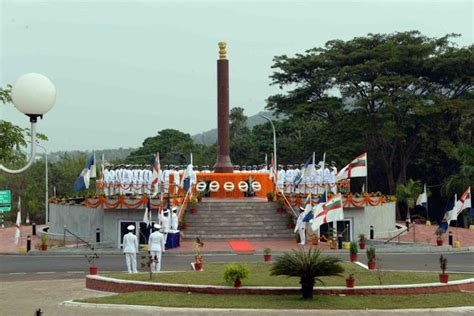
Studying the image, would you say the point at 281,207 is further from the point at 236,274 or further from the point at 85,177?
the point at 236,274

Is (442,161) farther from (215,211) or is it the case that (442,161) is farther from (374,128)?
(215,211)

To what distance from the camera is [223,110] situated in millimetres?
49531

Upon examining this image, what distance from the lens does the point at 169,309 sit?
16.2 metres

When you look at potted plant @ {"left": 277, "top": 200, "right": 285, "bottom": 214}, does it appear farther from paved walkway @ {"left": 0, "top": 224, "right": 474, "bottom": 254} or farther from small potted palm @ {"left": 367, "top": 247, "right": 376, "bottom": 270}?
small potted palm @ {"left": 367, "top": 247, "right": 376, "bottom": 270}

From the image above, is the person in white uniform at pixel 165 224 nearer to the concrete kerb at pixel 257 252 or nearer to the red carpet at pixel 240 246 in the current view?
the concrete kerb at pixel 257 252

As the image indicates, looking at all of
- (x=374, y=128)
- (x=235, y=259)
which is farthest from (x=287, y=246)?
(x=374, y=128)

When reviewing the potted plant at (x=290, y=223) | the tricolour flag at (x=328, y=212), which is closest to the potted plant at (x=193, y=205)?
the potted plant at (x=290, y=223)

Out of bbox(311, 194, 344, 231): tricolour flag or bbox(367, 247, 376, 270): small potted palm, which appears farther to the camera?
bbox(311, 194, 344, 231): tricolour flag

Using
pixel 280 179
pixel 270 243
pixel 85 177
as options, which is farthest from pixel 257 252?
pixel 280 179

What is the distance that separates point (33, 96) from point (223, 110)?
134 feet

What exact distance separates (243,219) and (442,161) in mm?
26469

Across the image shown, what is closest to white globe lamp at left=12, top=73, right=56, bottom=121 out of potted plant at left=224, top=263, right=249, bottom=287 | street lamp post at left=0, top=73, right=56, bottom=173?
street lamp post at left=0, top=73, right=56, bottom=173

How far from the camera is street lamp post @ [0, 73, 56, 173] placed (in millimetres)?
8758

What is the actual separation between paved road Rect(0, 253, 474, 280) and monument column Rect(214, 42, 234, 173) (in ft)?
62.2
